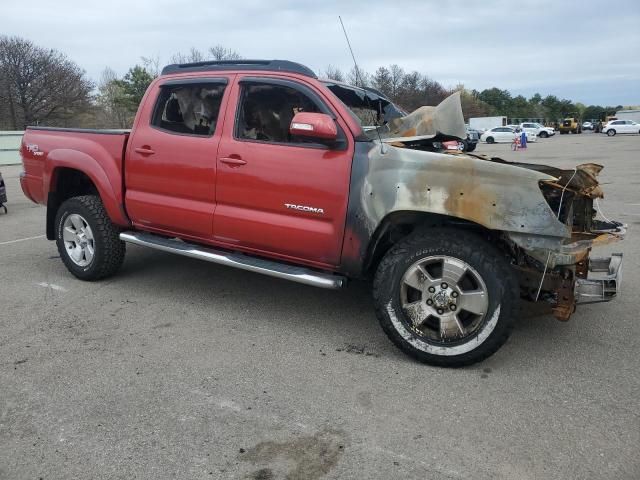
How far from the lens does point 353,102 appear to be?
14.5 feet

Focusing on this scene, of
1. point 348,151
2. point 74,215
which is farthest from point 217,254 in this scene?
point 74,215

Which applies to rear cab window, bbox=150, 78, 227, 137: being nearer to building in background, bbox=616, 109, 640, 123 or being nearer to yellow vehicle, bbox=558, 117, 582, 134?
building in background, bbox=616, 109, 640, 123

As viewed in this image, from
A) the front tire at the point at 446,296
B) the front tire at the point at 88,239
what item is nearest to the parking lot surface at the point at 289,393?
the front tire at the point at 446,296

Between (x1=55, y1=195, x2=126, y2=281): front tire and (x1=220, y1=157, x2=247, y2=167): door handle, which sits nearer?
(x1=220, y1=157, x2=247, y2=167): door handle

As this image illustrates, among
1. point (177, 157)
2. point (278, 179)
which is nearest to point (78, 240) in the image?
point (177, 157)

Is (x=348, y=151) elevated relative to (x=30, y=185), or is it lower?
elevated

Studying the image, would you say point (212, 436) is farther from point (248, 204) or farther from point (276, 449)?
point (248, 204)

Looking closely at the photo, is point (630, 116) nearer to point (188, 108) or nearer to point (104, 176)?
point (188, 108)

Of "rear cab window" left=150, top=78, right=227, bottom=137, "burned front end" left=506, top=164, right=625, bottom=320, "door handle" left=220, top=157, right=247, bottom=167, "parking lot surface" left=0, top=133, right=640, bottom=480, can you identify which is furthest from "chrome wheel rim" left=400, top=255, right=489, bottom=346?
"rear cab window" left=150, top=78, right=227, bottom=137

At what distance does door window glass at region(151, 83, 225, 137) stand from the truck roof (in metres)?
0.15

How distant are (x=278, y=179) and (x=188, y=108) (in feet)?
4.52

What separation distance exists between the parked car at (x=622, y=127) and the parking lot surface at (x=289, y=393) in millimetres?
54820

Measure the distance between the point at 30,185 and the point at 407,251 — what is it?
430 centimetres

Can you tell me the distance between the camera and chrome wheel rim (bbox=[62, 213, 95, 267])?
530 centimetres
